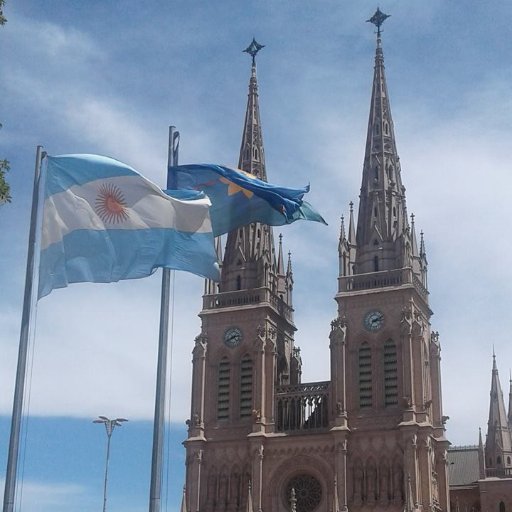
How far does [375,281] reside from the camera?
271 ft

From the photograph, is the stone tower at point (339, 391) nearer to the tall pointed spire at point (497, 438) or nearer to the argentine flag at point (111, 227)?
the tall pointed spire at point (497, 438)

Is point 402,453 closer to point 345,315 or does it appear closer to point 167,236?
point 345,315

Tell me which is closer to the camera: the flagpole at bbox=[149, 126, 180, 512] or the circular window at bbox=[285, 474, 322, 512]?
the flagpole at bbox=[149, 126, 180, 512]

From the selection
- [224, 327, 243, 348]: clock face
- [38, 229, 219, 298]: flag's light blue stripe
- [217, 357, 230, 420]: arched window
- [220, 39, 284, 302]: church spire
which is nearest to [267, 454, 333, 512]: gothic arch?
[217, 357, 230, 420]: arched window

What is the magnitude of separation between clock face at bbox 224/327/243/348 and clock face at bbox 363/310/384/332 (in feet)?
36.9

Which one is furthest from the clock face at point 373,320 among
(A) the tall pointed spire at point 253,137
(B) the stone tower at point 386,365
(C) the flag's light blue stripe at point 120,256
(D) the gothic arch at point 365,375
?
(C) the flag's light blue stripe at point 120,256

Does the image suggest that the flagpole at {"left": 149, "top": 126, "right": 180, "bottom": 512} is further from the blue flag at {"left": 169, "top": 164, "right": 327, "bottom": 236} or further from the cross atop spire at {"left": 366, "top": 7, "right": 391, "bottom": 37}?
the cross atop spire at {"left": 366, "top": 7, "right": 391, "bottom": 37}

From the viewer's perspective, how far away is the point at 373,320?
8075cm

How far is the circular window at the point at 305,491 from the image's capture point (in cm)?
7875

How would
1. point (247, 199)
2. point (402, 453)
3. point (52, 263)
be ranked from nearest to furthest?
point (52, 263)
point (247, 199)
point (402, 453)

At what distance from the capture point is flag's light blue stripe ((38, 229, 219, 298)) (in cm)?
2684

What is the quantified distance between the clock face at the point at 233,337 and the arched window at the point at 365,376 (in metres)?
11.0

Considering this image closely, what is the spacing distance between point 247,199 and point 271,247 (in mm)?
61282

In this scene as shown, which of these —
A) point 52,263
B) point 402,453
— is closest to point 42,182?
point 52,263
